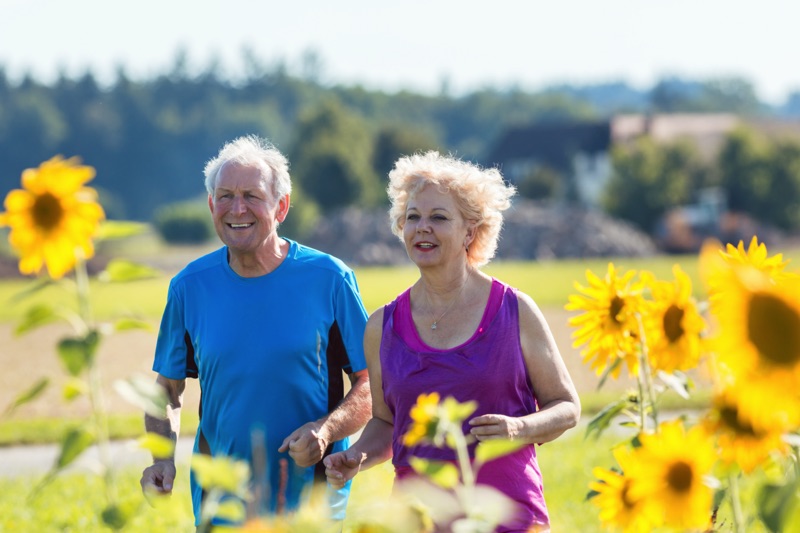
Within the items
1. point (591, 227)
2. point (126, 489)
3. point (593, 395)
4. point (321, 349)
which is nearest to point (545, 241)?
point (591, 227)

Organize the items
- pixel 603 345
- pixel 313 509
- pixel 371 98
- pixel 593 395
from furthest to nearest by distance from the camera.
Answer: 1. pixel 371 98
2. pixel 593 395
3. pixel 603 345
4. pixel 313 509

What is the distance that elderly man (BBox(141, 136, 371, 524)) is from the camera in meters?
4.00

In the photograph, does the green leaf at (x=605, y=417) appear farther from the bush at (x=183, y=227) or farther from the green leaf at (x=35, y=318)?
the bush at (x=183, y=227)

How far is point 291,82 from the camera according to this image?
160m

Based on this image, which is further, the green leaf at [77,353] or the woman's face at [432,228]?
the woman's face at [432,228]

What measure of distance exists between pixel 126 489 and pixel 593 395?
5.87m

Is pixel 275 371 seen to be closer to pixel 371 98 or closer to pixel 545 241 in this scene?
pixel 545 241

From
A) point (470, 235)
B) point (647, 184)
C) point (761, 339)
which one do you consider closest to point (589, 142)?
point (647, 184)

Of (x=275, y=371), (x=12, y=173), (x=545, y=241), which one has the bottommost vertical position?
(x=12, y=173)

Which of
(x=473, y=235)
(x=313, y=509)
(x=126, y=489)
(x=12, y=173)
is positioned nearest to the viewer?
(x=313, y=509)

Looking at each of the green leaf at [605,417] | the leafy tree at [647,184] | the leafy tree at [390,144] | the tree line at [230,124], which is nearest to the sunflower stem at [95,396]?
the green leaf at [605,417]

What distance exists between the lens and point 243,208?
13.1 feet

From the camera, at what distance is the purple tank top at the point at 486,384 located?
3.54 meters

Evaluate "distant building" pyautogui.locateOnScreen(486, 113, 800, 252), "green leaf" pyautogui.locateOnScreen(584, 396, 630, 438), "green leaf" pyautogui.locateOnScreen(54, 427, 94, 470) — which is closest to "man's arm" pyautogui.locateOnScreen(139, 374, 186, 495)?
"green leaf" pyautogui.locateOnScreen(584, 396, 630, 438)
